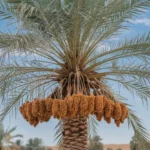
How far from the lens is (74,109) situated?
9.56m

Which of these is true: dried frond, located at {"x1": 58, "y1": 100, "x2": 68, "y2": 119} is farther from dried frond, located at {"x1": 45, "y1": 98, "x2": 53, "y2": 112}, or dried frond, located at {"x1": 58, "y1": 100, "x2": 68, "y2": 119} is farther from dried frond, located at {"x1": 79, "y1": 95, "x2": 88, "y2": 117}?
dried frond, located at {"x1": 45, "y1": 98, "x2": 53, "y2": 112}

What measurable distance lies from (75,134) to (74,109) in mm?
1478

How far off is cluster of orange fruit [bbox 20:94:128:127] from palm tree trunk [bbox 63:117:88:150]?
33.5 inches

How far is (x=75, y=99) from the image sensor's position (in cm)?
955

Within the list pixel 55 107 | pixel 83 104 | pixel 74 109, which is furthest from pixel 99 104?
pixel 55 107

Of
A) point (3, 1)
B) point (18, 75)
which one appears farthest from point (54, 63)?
point (3, 1)

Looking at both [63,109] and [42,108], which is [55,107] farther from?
[42,108]

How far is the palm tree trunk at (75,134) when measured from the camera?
10.8 metres

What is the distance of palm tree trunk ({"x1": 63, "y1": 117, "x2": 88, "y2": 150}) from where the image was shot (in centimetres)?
1077

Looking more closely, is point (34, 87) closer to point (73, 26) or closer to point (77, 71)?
point (77, 71)

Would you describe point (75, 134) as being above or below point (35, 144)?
above

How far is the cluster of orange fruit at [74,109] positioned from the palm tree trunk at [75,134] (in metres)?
0.85

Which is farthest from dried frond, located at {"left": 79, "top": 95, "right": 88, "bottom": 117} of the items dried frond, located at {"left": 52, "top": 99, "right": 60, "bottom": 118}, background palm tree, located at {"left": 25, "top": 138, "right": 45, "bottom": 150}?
background palm tree, located at {"left": 25, "top": 138, "right": 45, "bottom": 150}

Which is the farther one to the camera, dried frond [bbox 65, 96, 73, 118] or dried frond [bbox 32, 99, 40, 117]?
dried frond [bbox 32, 99, 40, 117]
